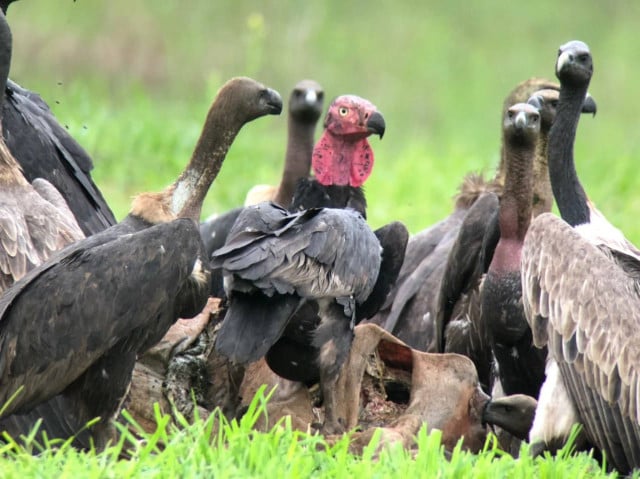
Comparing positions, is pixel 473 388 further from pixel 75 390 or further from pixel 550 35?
pixel 550 35

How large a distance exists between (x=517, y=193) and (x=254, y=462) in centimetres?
246

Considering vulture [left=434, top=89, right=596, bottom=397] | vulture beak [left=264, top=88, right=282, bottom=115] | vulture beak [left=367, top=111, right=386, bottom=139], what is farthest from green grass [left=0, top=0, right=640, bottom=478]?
vulture beak [left=264, top=88, right=282, bottom=115]

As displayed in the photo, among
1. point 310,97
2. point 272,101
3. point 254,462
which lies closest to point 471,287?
point 272,101

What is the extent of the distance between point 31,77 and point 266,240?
37.1 ft

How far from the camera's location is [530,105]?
7.09 metres

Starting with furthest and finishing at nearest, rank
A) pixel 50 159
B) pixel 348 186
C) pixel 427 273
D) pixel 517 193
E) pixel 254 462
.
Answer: pixel 427 273 → pixel 348 186 → pixel 50 159 → pixel 517 193 → pixel 254 462

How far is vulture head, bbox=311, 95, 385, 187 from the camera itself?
744cm

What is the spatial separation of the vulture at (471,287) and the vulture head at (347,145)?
0.61 metres

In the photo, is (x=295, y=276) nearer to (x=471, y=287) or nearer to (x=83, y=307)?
(x=83, y=307)

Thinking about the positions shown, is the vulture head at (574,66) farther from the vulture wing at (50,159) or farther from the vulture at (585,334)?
the vulture wing at (50,159)

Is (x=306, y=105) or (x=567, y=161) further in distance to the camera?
(x=306, y=105)

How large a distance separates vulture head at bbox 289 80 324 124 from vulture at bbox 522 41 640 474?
10.1 feet

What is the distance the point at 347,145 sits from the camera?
752 centimetres

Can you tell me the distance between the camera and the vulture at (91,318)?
5.60m
